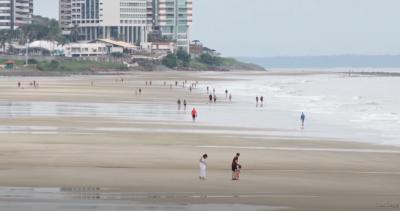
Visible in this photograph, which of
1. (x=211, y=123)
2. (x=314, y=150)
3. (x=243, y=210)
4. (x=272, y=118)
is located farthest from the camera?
(x=272, y=118)

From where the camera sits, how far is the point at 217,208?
22.6m

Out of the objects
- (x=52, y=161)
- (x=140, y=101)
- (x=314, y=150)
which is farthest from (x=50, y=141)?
(x=140, y=101)

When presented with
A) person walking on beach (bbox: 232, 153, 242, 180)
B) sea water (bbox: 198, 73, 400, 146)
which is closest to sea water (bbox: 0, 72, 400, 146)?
sea water (bbox: 198, 73, 400, 146)

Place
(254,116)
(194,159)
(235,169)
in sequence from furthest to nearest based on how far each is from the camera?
(254,116) < (194,159) < (235,169)

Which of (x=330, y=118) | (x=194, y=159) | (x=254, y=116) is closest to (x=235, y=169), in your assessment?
(x=194, y=159)

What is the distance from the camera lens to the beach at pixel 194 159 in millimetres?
24312

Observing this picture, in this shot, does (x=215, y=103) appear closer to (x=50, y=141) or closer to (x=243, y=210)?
(x=50, y=141)

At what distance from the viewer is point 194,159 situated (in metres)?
33.4

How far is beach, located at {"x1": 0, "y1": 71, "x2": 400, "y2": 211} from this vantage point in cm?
2431

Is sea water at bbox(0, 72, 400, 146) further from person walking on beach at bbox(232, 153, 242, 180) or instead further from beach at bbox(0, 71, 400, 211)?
person walking on beach at bbox(232, 153, 242, 180)

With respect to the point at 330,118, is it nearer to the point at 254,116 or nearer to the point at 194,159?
the point at 254,116

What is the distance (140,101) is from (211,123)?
77.0 feet

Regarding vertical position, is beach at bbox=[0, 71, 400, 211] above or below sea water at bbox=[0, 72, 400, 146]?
above

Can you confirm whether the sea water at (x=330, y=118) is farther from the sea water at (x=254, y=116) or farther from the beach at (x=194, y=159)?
the beach at (x=194, y=159)
